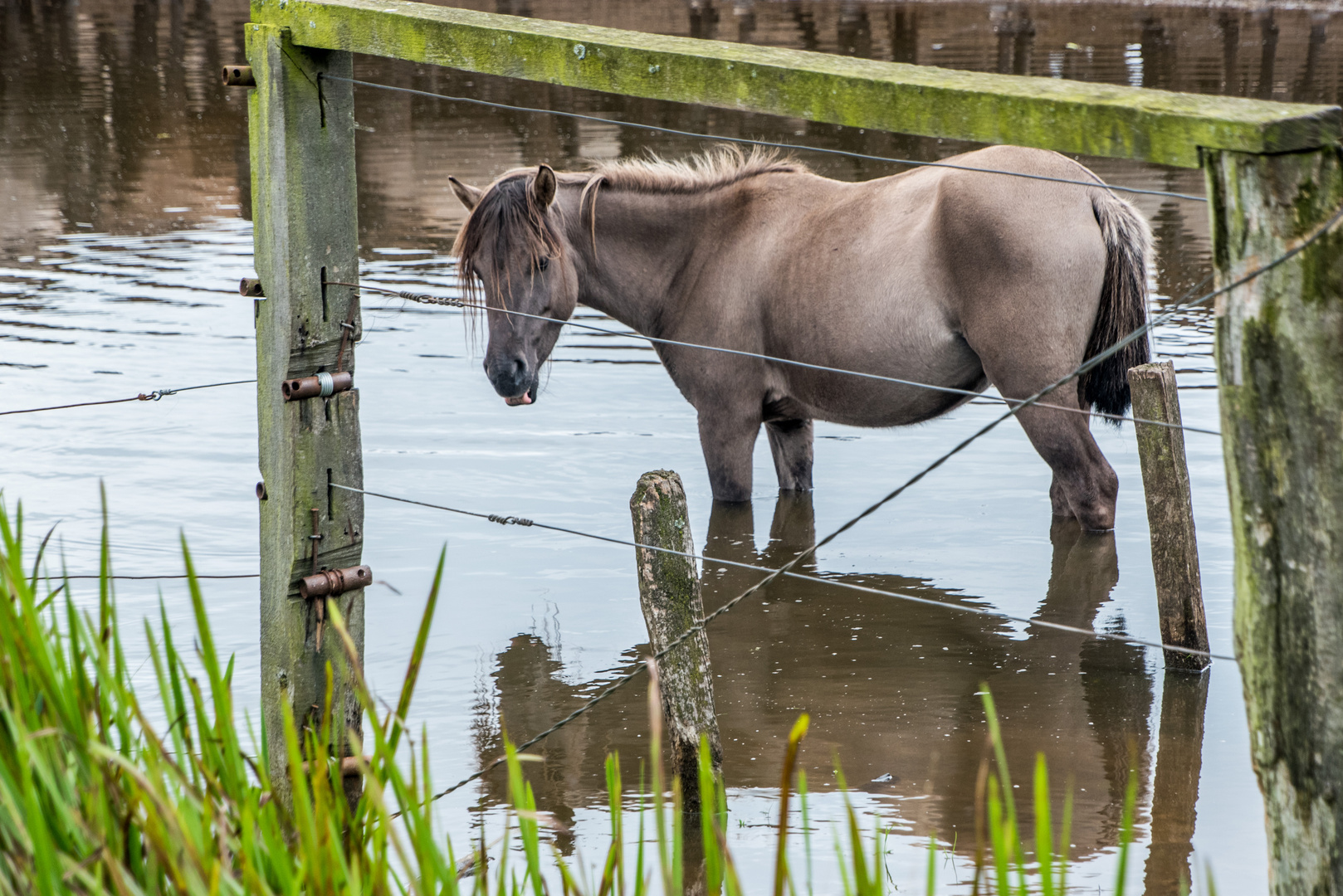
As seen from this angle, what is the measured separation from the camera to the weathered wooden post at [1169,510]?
15.4 ft

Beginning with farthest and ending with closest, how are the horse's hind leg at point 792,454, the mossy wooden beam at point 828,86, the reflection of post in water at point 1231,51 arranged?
the reflection of post in water at point 1231,51 < the horse's hind leg at point 792,454 < the mossy wooden beam at point 828,86

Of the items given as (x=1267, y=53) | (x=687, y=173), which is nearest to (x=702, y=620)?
(x=687, y=173)

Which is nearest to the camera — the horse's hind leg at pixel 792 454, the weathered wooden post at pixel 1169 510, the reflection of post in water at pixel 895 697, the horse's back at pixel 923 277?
the reflection of post in water at pixel 895 697

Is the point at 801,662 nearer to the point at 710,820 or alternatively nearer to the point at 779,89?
the point at 779,89

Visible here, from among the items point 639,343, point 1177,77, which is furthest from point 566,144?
point 1177,77

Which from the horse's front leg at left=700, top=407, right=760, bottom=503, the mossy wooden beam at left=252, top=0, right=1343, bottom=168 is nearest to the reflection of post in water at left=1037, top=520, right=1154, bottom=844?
the horse's front leg at left=700, top=407, right=760, bottom=503

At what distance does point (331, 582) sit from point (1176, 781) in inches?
99.6

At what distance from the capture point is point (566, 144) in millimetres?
15555

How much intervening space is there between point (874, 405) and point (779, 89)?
3.28m

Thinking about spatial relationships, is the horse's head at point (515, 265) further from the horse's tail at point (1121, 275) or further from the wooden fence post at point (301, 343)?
the horse's tail at point (1121, 275)

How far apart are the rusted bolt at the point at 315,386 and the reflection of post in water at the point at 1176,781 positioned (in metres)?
2.40

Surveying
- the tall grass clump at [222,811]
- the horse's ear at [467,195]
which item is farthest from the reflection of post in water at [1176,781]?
the horse's ear at [467,195]

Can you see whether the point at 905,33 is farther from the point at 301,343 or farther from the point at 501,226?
the point at 301,343

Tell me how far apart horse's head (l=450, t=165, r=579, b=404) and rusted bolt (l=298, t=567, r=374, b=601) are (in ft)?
6.48
